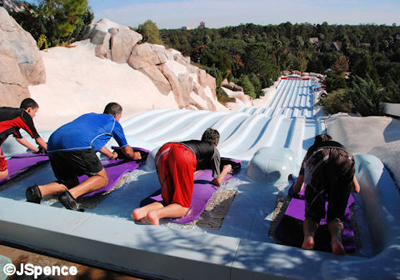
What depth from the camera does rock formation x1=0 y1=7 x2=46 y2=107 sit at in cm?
834

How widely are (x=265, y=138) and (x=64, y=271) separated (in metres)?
5.30

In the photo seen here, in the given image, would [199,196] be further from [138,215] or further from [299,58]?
[299,58]

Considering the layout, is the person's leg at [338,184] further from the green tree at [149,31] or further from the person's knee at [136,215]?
the green tree at [149,31]

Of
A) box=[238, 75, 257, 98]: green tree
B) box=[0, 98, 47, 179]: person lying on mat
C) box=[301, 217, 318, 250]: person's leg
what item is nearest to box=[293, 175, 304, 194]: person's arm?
box=[301, 217, 318, 250]: person's leg

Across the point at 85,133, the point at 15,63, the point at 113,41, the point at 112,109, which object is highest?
the point at 113,41

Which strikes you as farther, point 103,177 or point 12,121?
point 12,121

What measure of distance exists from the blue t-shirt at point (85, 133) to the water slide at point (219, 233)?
2.19 ft

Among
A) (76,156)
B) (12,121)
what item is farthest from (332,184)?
(12,121)

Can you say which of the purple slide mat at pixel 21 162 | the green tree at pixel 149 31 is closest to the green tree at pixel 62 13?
the green tree at pixel 149 31

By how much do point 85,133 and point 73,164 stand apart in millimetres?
354

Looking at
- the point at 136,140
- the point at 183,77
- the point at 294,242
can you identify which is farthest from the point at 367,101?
the point at 183,77

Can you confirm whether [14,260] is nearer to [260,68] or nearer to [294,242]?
[294,242]

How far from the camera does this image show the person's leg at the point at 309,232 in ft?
7.38

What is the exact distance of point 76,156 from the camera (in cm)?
317
